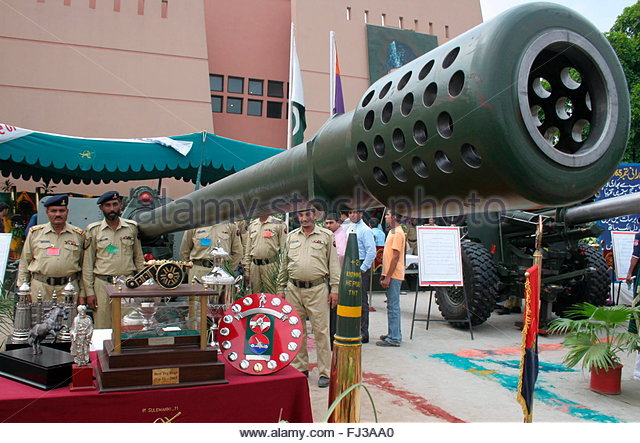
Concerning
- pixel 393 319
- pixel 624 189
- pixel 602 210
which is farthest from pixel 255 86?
pixel 602 210

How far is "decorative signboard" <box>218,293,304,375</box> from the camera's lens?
3018 millimetres

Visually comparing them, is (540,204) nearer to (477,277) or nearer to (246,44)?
(477,277)

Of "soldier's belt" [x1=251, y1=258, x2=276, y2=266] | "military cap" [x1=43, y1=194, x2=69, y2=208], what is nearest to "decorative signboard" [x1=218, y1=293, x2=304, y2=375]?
"military cap" [x1=43, y1=194, x2=69, y2=208]

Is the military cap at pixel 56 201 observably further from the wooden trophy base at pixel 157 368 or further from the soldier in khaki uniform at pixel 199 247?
the wooden trophy base at pixel 157 368

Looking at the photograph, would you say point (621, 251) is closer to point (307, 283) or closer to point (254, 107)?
point (307, 283)

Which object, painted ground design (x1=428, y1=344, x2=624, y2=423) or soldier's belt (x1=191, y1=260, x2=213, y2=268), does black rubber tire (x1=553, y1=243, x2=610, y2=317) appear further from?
soldier's belt (x1=191, y1=260, x2=213, y2=268)

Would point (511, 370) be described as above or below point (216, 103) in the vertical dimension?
below

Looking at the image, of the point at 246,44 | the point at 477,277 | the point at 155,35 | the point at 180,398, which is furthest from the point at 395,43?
the point at 180,398

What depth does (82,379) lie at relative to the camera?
2631mm

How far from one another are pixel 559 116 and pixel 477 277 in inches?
265

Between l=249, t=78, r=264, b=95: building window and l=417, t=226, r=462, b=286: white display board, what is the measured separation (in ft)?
44.1

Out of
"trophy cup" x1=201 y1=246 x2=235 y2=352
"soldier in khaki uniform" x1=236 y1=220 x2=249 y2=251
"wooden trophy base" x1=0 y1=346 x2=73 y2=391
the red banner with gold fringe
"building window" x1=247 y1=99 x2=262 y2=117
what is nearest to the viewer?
"wooden trophy base" x1=0 y1=346 x2=73 y2=391

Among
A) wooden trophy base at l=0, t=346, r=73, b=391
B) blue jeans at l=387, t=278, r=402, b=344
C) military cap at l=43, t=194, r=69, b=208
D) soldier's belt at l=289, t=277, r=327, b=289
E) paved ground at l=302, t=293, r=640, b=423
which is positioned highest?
military cap at l=43, t=194, r=69, b=208

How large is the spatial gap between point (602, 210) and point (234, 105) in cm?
1641
